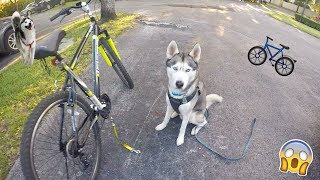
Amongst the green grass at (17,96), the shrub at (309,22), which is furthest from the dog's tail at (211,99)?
the shrub at (309,22)

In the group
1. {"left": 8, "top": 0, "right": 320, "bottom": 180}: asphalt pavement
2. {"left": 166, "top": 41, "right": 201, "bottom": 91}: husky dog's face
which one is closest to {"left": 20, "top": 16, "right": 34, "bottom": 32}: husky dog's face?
{"left": 166, "top": 41, "right": 201, "bottom": 91}: husky dog's face

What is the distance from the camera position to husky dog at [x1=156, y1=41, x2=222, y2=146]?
4.07 m

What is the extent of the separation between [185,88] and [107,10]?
9.15 m

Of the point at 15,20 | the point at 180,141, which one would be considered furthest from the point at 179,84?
the point at 15,20

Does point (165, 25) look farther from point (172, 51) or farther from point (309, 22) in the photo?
point (309, 22)

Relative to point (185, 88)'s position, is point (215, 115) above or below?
below

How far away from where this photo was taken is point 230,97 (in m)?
6.46

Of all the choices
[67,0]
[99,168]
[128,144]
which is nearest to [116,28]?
[128,144]

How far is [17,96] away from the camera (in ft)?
20.0

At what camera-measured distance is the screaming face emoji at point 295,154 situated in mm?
3053

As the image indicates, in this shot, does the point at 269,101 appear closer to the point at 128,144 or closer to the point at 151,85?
the point at 151,85

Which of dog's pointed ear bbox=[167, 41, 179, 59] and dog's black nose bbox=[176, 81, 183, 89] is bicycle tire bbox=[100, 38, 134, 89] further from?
dog's black nose bbox=[176, 81, 183, 89]

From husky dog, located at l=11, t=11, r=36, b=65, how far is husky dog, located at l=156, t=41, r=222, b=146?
198 centimetres

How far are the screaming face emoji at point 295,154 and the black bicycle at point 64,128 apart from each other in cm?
254
